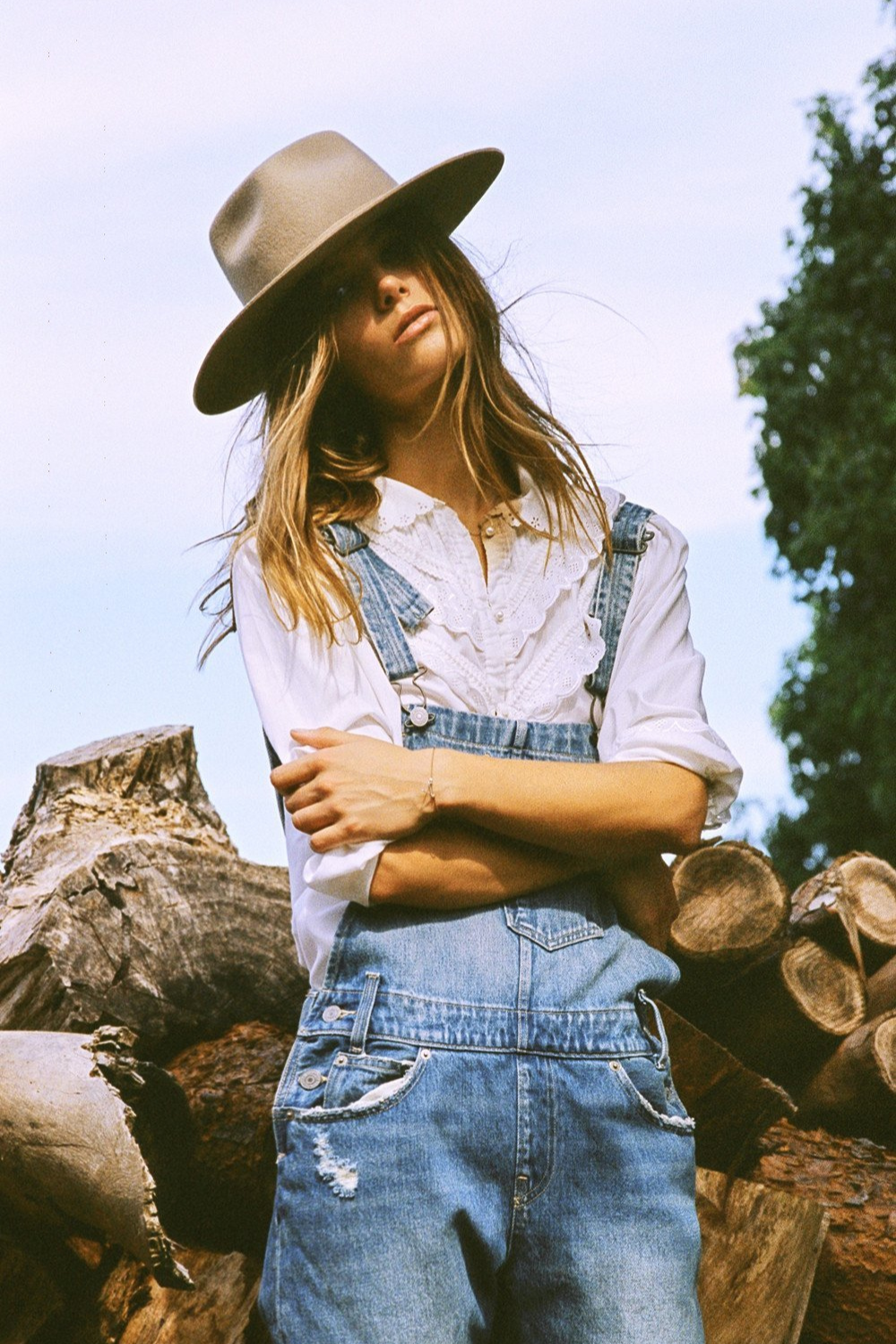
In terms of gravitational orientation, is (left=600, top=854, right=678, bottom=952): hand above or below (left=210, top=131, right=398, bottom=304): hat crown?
below

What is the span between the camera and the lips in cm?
230

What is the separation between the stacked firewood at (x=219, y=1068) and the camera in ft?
8.19

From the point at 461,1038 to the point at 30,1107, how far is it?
1.01m

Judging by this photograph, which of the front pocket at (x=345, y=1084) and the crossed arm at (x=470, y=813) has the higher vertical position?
the crossed arm at (x=470, y=813)

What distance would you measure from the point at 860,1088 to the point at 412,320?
225 cm

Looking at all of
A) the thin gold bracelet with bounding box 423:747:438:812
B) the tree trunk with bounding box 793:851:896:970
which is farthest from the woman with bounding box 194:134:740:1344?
the tree trunk with bounding box 793:851:896:970

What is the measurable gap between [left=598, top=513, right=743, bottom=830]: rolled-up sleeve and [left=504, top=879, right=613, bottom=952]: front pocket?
21 centimetres

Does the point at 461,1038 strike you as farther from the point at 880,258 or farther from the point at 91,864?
the point at 880,258

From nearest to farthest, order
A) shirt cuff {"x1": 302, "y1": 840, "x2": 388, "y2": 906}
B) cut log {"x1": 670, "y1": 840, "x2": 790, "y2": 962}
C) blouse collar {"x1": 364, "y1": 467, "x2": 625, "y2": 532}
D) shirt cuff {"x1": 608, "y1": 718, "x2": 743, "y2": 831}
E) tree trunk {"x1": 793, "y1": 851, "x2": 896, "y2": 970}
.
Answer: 1. shirt cuff {"x1": 302, "y1": 840, "x2": 388, "y2": 906}
2. shirt cuff {"x1": 608, "y1": 718, "x2": 743, "y2": 831}
3. blouse collar {"x1": 364, "y1": 467, "x2": 625, "y2": 532}
4. cut log {"x1": 670, "y1": 840, "x2": 790, "y2": 962}
5. tree trunk {"x1": 793, "y1": 851, "x2": 896, "y2": 970}

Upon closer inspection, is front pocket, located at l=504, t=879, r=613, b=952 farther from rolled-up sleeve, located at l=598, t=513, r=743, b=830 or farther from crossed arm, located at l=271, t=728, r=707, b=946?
rolled-up sleeve, located at l=598, t=513, r=743, b=830

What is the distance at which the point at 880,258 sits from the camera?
11.4m

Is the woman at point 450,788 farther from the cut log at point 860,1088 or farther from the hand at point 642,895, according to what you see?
the cut log at point 860,1088

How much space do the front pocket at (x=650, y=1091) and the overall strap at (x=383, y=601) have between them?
648 millimetres

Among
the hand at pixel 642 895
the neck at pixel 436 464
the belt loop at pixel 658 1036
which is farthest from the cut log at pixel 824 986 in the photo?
the neck at pixel 436 464
